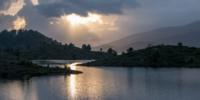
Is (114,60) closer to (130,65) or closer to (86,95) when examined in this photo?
(130,65)

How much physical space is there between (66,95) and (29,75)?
49088mm

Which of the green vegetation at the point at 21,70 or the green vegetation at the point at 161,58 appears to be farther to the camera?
the green vegetation at the point at 161,58

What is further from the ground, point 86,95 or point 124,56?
point 124,56

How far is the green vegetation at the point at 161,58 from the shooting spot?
153 m

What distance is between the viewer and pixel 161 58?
16588 centimetres

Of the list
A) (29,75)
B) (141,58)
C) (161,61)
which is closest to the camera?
(29,75)

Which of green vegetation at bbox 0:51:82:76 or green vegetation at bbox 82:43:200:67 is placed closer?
green vegetation at bbox 0:51:82:76

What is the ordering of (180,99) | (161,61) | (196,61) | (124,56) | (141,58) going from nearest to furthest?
(180,99) → (196,61) → (161,61) → (141,58) → (124,56)

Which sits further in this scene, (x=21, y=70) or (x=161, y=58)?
(x=161, y=58)

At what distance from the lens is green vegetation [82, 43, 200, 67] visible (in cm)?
15300

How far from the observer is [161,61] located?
526ft

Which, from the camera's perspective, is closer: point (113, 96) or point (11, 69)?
point (113, 96)

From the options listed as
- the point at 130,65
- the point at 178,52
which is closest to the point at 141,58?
the point at 130,65

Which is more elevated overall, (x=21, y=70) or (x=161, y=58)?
(x=161, y=58)
